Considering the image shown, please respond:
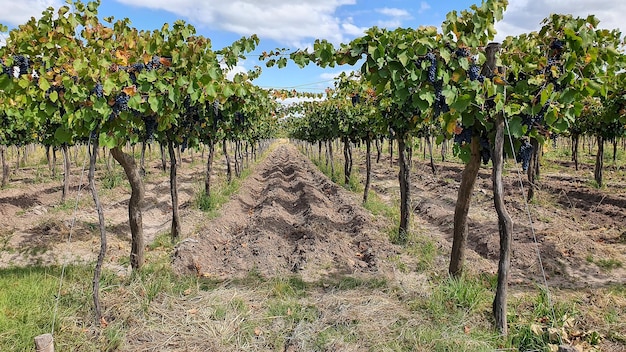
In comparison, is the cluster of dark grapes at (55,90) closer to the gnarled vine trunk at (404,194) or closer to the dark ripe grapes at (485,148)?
the dark ripe grapes at (485,148)

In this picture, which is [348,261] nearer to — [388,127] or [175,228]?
[388,127]

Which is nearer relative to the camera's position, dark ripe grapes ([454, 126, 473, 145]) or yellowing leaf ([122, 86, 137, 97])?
yellowing leaf ([122, 86, 137, 97])

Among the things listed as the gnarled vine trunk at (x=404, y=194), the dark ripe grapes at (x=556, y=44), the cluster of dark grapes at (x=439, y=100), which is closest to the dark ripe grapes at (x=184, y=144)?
the gnarled vine trunk at (x=404, y=194)

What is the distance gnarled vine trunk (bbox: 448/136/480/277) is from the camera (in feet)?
14.7

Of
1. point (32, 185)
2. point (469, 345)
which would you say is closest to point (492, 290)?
point (469, 345)

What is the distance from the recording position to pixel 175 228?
7668mm

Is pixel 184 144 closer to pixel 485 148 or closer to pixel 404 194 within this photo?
pixel 404 194

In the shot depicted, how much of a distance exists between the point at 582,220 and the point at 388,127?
17.5 ft

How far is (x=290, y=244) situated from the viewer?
7.62 m

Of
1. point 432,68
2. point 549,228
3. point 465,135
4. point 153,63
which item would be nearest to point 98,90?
point 153,63

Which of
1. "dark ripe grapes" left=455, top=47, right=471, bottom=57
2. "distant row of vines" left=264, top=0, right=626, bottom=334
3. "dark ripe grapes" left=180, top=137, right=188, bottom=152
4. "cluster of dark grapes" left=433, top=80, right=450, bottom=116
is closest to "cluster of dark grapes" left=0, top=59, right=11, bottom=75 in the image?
"distant row of vines" left=264, top=0, right=626, bottom=334

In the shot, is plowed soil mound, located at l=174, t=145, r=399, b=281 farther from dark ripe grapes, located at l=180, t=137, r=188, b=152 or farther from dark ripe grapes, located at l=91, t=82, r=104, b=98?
dark ripe grapes, located at l=91, t=82, r=104, b=98

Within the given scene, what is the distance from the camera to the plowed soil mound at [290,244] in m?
6.21

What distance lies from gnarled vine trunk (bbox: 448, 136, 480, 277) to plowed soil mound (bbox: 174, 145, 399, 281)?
3.99ft
